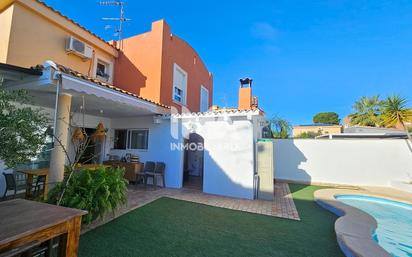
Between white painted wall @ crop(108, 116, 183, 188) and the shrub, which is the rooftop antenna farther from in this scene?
the shrub

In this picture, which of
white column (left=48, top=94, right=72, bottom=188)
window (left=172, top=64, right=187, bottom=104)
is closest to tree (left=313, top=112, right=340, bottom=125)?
window (left=172, top=64, right=187, bottom=104)

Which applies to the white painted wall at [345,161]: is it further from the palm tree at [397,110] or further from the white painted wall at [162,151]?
the white painted wall at [162,151]

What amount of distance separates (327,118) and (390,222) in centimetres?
7994

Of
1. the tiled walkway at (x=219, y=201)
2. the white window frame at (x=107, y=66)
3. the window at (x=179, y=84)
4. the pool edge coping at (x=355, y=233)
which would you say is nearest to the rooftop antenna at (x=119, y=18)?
the white window frame at (x=107, y=66)

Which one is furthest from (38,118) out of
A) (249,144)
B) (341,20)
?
(341,20)

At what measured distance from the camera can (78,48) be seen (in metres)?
12.1

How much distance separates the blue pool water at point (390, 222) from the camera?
6848 mm

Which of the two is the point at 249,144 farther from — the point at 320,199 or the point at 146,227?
the point at 146,227

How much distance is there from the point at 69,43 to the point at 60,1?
4.06 meters

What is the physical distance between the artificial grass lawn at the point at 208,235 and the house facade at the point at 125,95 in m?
3.35

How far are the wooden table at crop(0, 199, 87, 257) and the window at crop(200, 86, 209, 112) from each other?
18.6 m

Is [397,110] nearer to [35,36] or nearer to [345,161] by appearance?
[345,161]

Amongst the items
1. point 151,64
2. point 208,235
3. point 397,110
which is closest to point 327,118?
point 397,110

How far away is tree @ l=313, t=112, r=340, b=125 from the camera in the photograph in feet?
248
